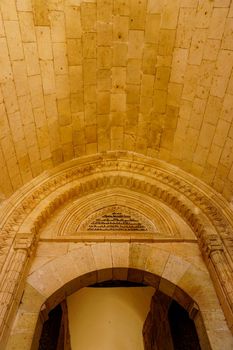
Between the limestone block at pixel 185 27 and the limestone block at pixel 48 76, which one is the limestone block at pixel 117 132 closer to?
the limestone block at pixel 48 76

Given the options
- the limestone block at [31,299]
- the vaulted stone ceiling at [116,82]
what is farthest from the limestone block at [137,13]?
the limestone block at [31,299]

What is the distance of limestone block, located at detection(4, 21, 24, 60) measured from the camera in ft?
8.01

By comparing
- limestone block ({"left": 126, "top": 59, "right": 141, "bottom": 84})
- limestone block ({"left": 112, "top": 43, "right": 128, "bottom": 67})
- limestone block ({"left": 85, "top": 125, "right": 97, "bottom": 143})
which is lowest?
limestone block ({"left": 85, "top": 125, "right": 97, "bottom": 143})

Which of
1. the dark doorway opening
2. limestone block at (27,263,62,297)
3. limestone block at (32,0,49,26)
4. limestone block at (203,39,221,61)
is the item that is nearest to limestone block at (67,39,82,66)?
limestone block at (32,0,49,26)

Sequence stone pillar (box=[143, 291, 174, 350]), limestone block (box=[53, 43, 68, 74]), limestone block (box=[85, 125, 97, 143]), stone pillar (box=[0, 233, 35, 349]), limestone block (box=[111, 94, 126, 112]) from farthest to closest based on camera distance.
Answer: stone pillar (box=[143, 291, 174, 350]) < limestone block (box=[85, 125, 97, 143]) < limestone block (box=[111, 94, 126, 112]) < limestone block (box=[53, 43, 68, 74]) < stone pillar (box=[0, 233, 35, 349])

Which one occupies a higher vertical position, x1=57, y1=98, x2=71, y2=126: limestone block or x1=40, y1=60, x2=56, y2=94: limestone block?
x1=57, y1=98, x2=71, y2=126: limestone block

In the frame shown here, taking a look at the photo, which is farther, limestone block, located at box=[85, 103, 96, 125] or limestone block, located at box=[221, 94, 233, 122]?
limestone block, located at box=[85, 103, 96, 125]

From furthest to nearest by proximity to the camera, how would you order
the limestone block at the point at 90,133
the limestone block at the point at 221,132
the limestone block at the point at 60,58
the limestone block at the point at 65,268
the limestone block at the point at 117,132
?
1. the limestone block at the point at 117,132
2. the limestone block at the point at 90,133
3. the limestone block at the point at 221,132
4. the limestone block at the point at 60,58
5. the limestone block at the point at 65,268

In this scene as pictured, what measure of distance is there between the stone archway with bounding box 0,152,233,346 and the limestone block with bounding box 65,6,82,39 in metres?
1.64

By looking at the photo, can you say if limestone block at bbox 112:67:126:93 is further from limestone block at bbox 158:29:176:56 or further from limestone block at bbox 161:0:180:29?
limestone block at bbox 161:0:180:29

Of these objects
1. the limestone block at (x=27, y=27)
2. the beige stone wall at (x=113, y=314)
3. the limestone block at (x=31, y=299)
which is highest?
the limestone block at (x=27, y=27)

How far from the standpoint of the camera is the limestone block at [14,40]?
244 cm

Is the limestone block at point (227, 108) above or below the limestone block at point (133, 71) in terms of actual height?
below

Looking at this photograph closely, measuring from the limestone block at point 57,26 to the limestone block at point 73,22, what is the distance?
5cm
